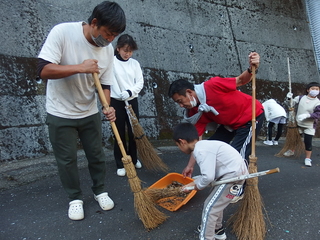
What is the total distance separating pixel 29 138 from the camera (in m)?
3.89

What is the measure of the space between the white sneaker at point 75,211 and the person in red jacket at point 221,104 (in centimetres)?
105

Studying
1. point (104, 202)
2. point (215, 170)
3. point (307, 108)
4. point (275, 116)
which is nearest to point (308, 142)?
point (307, 108)

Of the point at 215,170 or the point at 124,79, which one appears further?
the point at 124,79

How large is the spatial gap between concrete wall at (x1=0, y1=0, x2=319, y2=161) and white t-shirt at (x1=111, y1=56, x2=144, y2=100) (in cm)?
131

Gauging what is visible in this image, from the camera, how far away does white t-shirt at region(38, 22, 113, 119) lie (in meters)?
2.13

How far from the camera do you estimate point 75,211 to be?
2.49 m

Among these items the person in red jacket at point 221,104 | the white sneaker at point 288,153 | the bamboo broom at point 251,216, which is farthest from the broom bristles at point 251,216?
the white sneaker at point 288,153

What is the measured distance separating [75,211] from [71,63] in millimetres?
1332

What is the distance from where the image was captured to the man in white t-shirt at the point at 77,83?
209cm

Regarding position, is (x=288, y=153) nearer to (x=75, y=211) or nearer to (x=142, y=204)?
(x=142, y=204)

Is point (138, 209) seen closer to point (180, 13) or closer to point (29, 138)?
point (29, 138)

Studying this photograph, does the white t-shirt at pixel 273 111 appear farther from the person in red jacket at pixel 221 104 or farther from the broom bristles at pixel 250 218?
the broom bristles at pixel 250 218

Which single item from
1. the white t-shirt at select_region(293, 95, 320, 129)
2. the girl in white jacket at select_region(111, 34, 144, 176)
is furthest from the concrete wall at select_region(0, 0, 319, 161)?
the white t-shirt at select_region(293, 95, 320, 129)

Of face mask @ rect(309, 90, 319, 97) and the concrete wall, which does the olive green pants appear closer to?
the concrete wall
